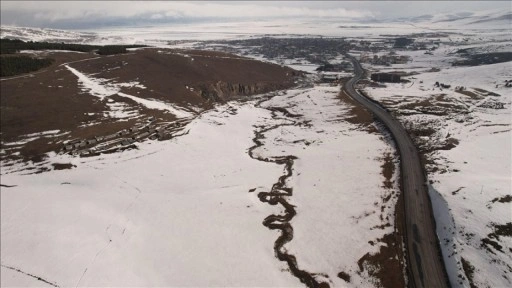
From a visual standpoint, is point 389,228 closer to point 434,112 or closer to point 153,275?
point 153,275

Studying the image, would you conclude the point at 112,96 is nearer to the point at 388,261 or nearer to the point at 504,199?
the point at 388,261

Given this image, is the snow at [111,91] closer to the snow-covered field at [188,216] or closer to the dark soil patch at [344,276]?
the snow-covered field at [188,216]

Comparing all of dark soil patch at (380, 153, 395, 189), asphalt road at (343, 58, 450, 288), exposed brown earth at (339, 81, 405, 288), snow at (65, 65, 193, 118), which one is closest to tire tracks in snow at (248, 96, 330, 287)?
exposed brown earth at (339, 81, 405, 288)

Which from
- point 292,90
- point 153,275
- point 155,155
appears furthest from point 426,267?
point 292,90

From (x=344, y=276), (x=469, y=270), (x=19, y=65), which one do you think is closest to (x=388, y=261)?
(x=344, y=276)

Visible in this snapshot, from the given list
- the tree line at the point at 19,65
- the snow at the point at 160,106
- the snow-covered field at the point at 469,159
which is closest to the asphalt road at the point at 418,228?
the snow-covered field at the point at 469,159

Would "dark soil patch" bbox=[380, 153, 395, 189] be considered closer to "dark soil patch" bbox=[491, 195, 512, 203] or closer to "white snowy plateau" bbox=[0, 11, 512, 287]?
"white snowy plateau" bbox=[0, 11, 512, 287]
